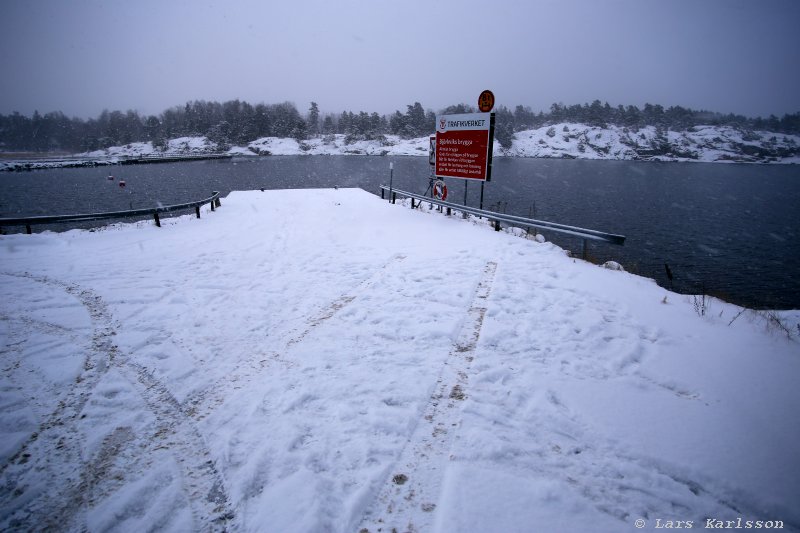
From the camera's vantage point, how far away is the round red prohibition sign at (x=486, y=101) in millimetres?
13609

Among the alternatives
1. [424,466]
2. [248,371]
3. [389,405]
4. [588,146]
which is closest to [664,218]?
[389,405]

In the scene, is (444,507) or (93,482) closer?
(444,507)

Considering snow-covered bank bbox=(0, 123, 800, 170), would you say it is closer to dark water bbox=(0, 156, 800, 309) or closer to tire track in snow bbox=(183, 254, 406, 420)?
dark water bbox=(0, 156, 800, 309)

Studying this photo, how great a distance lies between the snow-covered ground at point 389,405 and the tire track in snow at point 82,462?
0.02 meters

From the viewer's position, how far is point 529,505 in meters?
2.87

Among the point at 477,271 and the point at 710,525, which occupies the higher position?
Result: the point at 477,271

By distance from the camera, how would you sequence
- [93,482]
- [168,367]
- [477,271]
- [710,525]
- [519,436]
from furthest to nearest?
[477,271] < [168,367] < [519,436] < [93,482] < [710,525]

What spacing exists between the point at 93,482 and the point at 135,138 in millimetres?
193777

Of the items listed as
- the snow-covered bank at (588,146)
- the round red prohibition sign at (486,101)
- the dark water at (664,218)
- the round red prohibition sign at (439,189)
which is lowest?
the dark water at (664,218)

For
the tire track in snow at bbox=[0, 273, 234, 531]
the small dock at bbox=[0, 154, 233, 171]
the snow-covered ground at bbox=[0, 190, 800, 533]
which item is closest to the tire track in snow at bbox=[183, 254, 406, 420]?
the snow-covered ground at bbox=[0, 190, 800, 533]

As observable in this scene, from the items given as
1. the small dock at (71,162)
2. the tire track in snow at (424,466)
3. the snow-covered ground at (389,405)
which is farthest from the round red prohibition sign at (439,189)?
the small dock at (71,162)

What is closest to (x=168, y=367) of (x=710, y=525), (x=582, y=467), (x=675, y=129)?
(x=582, y=467)

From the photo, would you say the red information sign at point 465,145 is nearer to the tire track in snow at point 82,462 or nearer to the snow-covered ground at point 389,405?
the snow-covered ground at point 389,405

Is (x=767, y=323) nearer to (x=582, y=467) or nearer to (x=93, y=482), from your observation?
(x=582, y=467)
